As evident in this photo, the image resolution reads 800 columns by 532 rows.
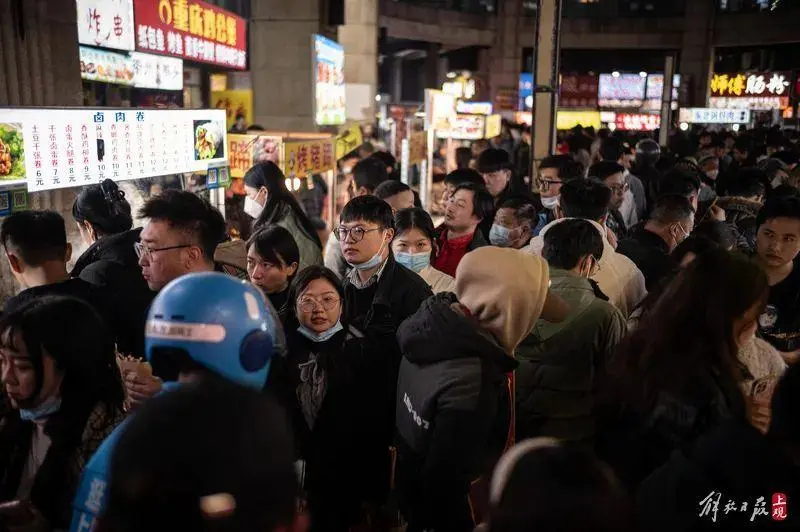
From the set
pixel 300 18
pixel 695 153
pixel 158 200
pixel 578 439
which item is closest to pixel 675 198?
pixel 578 439

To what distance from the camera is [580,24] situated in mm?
33219

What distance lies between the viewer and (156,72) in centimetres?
1011

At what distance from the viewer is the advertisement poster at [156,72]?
9.68 m

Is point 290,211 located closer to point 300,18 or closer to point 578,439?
point 578,439

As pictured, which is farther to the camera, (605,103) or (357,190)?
(605,103)

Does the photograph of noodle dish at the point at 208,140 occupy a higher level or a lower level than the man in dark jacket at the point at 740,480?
higher

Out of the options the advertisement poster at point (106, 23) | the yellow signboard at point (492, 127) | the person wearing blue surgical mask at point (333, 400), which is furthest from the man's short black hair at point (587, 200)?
the yellow signboard at point (492, 127)

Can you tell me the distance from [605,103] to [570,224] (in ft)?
113

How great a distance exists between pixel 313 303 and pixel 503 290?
1078mm

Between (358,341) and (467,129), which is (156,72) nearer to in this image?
(467,129)

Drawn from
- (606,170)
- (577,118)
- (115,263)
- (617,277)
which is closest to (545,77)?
(606,170)

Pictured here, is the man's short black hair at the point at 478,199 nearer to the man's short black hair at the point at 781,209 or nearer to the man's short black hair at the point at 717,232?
the man's short black hair at the point at 717,232

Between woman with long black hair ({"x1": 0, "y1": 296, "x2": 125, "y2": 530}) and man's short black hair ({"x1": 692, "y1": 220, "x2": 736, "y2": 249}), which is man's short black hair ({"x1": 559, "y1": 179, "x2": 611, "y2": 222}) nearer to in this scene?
man's short black hair ({"x1": 692, "y1": 220, "x2": 736, "y2": 249})

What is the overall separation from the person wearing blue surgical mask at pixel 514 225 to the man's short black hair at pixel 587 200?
1.69 feet
